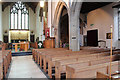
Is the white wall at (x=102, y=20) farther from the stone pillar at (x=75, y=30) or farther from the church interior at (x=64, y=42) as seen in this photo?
the stone pillar at (x=75, y=30)

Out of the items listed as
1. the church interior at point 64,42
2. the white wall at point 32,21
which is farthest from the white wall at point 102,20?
the white wall at point 32,21

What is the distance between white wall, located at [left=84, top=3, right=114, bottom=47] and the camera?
8.55 meters

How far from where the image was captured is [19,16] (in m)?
18.7

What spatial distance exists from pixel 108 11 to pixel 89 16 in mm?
2473

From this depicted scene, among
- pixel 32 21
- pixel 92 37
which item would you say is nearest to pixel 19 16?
pixel 32 21

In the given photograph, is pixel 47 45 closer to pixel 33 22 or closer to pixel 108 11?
pixel 108 11

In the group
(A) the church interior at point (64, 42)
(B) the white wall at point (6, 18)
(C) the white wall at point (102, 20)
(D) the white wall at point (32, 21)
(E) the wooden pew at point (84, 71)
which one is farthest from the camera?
(D) the white wall at point (32, 21)

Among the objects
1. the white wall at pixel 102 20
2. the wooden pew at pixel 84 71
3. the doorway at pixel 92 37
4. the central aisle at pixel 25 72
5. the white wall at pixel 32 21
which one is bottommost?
the central aisle at pixel 25 72

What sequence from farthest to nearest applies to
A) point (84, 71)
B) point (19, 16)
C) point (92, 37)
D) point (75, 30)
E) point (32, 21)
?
point (32, 21)
point (19, 16)
point (92, 37)
point (75, 30)
point (84, 71)

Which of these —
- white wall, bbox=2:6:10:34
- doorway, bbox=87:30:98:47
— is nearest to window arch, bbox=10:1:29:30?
white wall, bbox=2:6:10:34

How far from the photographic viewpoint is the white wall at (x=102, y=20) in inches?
337

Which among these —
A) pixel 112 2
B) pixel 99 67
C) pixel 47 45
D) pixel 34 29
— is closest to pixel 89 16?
pixel 112 2

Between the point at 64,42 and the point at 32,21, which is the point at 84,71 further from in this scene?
the point at 32,21

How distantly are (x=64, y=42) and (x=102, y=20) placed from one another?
491cm
